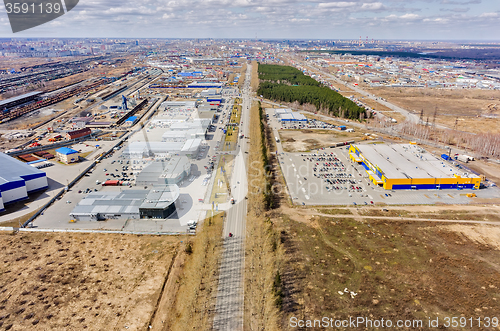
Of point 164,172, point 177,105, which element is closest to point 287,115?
point 177,105

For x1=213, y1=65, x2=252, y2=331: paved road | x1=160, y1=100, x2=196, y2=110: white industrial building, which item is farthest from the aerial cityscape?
x1=160, y1=100, x2=196, y2=110: white industrial building

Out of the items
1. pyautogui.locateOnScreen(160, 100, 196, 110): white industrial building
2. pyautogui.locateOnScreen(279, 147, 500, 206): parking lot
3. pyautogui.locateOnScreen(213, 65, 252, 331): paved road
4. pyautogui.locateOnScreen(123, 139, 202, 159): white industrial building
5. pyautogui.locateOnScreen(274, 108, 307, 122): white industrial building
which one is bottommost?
pyautogui.locateOnScreen(213, 65, 252, 331): paved road

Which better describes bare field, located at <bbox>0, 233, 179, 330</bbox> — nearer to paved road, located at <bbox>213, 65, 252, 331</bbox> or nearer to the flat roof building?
paved road, located at <bbox>213, 65, 252, 331</bbox>

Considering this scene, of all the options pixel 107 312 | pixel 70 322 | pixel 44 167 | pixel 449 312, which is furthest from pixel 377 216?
pixel 44 167

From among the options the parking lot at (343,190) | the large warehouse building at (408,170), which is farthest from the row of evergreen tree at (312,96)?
the parking lot at (343,190)

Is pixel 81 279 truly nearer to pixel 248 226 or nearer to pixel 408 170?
pixel 248 226

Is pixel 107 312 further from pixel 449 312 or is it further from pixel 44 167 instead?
pixel 44 167

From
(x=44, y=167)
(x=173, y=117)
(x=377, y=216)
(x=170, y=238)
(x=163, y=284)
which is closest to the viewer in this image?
(x=163, y=284)
